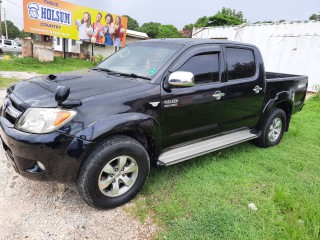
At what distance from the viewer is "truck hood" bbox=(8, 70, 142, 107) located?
2.63 metres

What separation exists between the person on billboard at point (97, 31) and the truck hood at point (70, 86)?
1574 cm

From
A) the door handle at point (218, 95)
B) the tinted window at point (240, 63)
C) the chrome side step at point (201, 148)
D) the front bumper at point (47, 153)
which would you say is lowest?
the chrome side step at point (201, 148)

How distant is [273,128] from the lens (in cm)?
486

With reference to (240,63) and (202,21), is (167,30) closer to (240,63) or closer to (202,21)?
(202,21)

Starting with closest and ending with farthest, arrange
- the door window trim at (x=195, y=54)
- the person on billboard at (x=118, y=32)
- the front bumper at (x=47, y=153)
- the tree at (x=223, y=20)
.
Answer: the front bumper at (x=47, y=153) < the door window trim at (x=195, y=54) < the person on billboard at (x=118, y=32) < the tree at (x=223, y=20)

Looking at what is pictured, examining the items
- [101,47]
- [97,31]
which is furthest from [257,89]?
[101,47]

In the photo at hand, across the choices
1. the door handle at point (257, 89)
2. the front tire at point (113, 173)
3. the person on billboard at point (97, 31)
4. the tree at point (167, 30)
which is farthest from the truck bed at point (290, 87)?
the tree at point (167, 30)

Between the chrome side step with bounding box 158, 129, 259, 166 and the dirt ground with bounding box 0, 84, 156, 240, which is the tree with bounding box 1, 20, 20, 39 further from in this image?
the chrome side step with bounding box 158, 129, 259, 166

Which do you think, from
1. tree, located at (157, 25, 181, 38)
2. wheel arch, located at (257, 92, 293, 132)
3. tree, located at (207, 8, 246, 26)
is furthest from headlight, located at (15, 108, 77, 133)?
tree, located at (157, 25, 181, 38)

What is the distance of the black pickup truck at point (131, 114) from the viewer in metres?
2.46

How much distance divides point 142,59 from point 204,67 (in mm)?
820

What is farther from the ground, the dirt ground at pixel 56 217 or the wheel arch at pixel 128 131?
the wheel arch at pixel 128 131

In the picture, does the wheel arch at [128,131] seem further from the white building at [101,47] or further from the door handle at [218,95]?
the white building at [101,47]

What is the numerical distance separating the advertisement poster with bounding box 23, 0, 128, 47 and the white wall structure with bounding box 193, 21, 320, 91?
8665 millimetres
